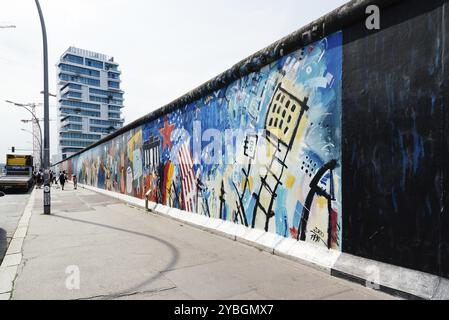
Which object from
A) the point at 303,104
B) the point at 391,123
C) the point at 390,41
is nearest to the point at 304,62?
the point at 303,104

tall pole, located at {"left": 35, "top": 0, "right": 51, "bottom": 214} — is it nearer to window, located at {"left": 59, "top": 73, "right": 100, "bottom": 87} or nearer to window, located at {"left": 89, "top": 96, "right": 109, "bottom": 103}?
window, located at {"left": 59, "top": 73, "right": 100, "bottom": 87}

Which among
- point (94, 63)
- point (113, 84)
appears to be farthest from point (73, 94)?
point (113, 84)

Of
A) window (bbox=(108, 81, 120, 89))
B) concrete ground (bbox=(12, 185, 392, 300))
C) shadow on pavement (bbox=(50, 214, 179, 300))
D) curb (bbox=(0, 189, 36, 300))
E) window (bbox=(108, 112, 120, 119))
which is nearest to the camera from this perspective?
concrete ground (bbox=(12, 185, 392, 300))

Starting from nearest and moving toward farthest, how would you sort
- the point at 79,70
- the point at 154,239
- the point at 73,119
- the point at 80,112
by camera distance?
the point at 154,239 → the point at 73,119 → the point at 79,70 → the point at 80,112

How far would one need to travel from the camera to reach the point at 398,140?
3.82 m

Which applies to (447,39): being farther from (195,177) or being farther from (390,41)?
(195,177)

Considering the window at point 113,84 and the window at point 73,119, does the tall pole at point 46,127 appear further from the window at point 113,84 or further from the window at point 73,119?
the window at point 113,84

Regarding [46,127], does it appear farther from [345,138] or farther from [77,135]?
[77,135]

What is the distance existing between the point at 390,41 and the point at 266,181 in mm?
3211

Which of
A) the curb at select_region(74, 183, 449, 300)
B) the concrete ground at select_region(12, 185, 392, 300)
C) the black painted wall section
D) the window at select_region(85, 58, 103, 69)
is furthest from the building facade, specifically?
the black painted wall section

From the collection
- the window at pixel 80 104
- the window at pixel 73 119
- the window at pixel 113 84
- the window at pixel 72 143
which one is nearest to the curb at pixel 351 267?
the window at pixel 72 143

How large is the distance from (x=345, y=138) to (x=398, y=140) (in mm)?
814

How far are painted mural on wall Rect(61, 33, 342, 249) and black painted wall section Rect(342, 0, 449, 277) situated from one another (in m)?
0.31

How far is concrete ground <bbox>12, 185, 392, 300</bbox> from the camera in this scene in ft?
12.8
